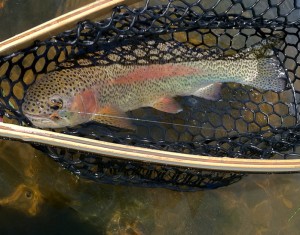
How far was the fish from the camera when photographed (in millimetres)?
3037

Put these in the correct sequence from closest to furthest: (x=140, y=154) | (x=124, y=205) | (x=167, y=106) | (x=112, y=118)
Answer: (x=140, y=154), (x=112, y=118), (x=167, y=106), (x=124, y=205)

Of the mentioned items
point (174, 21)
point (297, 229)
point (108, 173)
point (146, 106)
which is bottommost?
point (297, 229)

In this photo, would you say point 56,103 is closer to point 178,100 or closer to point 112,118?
point 112,118

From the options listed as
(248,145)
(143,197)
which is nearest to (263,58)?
(248,145)

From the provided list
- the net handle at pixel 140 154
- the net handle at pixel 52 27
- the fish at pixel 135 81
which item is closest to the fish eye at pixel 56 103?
the fish at pixel 135 81

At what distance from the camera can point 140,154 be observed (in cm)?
248

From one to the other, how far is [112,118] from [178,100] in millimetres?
688

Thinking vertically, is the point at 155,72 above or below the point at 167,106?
above

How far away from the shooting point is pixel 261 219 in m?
3.95

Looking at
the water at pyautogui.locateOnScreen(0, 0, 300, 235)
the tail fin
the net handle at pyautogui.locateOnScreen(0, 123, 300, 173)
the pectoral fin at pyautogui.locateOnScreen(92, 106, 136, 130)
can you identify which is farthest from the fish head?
the tail fin

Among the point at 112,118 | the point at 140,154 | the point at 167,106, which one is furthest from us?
the point at 167,106

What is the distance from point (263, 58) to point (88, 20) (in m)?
1.69

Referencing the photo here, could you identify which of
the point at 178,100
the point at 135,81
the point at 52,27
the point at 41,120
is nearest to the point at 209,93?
the point at 178,100

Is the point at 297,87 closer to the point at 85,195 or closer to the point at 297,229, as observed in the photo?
Result: the point at 297,229
